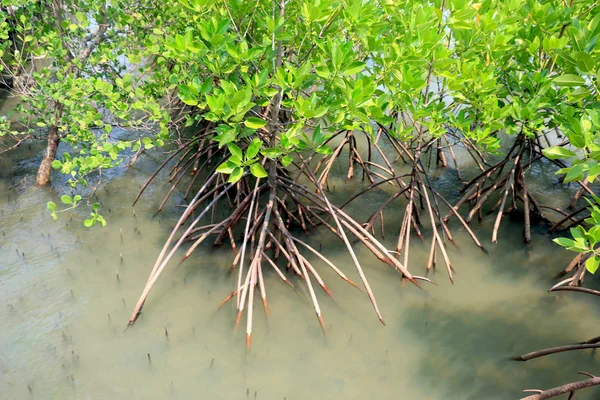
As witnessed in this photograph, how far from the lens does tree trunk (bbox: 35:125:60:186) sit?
12.8 feet

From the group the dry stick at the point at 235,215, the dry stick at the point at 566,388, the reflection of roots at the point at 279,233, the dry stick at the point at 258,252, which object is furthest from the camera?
the dry stick at the point at 235,215

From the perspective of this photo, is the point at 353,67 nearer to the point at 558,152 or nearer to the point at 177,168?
the point at 558,152

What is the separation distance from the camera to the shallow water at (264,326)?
2387mm

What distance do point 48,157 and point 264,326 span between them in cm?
244

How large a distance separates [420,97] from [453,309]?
4.47 ft

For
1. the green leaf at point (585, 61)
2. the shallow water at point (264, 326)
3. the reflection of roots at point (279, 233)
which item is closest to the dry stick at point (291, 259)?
the reflection of roots at point (279, 233)

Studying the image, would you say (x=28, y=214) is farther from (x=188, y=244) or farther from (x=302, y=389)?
(x=302, y=389)

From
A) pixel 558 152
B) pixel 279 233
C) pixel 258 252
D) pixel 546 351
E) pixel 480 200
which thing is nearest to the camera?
pixel 558 152

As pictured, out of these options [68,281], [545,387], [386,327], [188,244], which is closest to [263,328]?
[386,327]

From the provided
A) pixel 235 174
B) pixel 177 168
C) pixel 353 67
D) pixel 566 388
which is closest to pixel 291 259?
pixel 235 174

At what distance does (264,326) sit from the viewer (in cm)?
274

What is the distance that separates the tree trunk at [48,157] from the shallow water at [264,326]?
0.43 m

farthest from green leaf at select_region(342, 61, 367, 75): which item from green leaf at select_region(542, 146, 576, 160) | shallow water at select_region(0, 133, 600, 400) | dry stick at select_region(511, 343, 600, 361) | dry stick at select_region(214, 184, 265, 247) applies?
dry stick at select_region(511, 343, 600, 361)

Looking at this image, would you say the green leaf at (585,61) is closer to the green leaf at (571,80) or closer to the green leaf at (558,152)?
the green leaf at (571,80)
